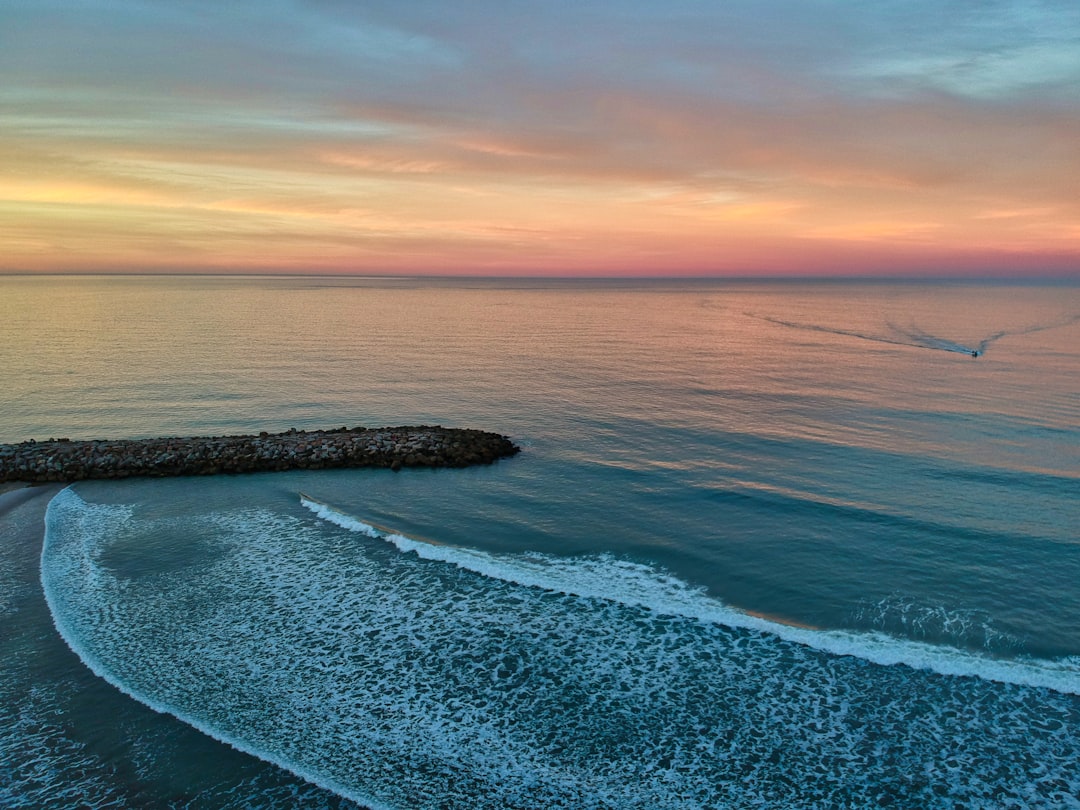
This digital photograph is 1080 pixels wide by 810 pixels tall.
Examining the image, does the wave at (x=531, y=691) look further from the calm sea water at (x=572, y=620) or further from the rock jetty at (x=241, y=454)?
the rock jetty at (x=241, y=454)

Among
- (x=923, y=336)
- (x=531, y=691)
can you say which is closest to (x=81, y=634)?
(x=531, y=691)

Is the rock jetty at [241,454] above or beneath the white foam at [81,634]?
above

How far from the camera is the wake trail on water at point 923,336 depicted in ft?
241

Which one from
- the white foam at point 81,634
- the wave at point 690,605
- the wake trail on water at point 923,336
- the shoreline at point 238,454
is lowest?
the white foam at point 81,634

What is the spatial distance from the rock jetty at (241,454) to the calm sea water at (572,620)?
45.5 inches

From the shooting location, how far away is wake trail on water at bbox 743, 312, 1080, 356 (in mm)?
73500

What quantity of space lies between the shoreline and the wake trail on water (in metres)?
60.1

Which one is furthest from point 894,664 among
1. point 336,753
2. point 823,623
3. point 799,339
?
point 799,339

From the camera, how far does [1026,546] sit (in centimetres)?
2267

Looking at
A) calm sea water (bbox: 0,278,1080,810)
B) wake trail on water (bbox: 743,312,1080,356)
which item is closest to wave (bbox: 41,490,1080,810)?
calm sea water (bbox: 0,278,1080,810)

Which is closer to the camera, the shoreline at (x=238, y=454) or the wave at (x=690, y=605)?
the wave at (x=690, y=605)

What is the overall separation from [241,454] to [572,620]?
820 inches

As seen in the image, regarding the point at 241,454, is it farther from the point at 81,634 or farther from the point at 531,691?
the point at 531,691

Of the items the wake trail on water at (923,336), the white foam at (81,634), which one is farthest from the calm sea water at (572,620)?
the wake trail on water at (923,336)
